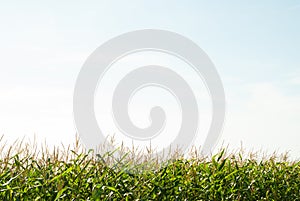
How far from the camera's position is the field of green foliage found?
5.40m

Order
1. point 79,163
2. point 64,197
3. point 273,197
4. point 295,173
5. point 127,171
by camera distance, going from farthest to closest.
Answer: point 295,173 → point 273,197 → point 127,171 → point 79,163 → point 64,197

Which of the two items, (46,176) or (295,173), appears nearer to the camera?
(46,176)

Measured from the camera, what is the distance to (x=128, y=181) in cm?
600

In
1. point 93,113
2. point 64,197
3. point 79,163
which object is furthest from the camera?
point 93,113

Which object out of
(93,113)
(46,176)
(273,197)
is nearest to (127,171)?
(46,176)

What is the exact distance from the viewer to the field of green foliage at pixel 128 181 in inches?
213

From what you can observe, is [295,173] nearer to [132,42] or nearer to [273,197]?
[273,197]

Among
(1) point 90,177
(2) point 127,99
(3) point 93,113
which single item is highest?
(2) point 127,99

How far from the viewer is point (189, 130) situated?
1126cm

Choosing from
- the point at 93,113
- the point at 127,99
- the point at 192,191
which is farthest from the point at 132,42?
the point at 192,191

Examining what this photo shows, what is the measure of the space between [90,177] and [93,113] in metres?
5.33

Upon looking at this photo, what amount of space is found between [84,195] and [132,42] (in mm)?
8877

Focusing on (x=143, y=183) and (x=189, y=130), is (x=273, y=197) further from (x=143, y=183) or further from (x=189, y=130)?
(x=189, y=130)

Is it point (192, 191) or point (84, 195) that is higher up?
A: point (192, 191)
